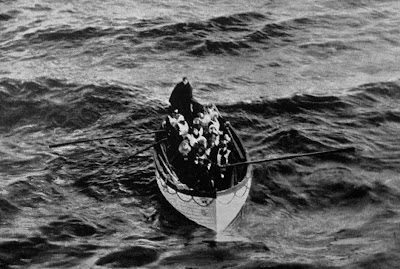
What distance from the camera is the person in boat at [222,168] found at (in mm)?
18250

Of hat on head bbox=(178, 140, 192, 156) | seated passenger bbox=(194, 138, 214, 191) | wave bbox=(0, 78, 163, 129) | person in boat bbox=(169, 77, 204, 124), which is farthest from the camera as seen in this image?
wave bbox=(0, 78, 163, 129)

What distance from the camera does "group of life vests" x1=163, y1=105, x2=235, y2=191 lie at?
1814cm

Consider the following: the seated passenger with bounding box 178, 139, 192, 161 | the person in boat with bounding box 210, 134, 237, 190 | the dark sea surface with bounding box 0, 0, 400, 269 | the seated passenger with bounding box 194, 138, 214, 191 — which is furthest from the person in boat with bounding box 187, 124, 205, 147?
the dark sea surface with bounding box 0, 0, 400, 269

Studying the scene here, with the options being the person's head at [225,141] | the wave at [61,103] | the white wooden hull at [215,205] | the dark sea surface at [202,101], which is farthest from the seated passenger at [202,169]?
the wave at [61,103]

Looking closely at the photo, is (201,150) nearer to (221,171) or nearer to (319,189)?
(221,171)

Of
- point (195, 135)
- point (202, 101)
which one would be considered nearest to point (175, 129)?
point (195, 135)

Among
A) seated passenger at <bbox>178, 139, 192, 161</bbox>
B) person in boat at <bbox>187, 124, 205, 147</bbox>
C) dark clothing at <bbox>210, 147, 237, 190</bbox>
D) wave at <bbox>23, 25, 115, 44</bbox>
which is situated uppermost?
wave at <bbox>23, 25, 115, 44</bbox>

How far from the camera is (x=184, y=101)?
832 inches

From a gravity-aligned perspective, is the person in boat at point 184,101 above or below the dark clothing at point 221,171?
above

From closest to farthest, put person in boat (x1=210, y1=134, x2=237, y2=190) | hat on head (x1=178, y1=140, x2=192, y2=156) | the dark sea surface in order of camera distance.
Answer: the dark sea surface
person in boat (x1=210, y1=134, x2=237, y2=190)
hat on head (x1=178, y1=140, x2=192, y2=156)

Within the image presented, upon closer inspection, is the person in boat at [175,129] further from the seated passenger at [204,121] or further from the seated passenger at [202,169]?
the seated passenger at [202,169]

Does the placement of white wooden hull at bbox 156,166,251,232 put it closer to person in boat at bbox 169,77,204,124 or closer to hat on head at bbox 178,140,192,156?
hat on head at bbox 178,140,192,156

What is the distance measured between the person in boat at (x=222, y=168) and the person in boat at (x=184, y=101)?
2089mm

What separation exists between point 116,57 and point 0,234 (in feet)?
47.2
